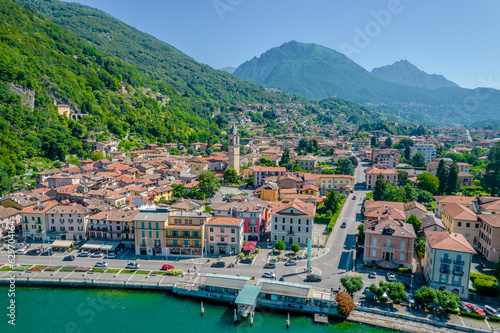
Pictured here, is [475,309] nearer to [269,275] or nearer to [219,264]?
[269,275]

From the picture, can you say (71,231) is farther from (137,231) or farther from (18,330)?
(18,330)

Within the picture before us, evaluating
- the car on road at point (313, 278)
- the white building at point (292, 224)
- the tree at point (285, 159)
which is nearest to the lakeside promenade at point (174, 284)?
the car on road at point (313, 278)

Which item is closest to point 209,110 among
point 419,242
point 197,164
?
point 197,164

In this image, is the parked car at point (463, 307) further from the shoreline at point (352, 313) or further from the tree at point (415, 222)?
the tree at point (415, 222)

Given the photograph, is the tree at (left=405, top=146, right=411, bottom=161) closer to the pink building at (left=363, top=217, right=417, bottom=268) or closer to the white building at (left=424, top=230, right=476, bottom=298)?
the pink building at (left=363, top=217, right=417, bottom=268)

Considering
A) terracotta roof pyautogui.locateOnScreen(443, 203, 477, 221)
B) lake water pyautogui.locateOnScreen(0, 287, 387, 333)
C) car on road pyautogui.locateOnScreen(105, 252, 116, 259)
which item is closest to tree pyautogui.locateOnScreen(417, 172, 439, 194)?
terracotta roof pyautogui.locateOnScreen(443, 203, 477, 221)

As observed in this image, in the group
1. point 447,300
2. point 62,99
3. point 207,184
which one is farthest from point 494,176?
point 62,99
